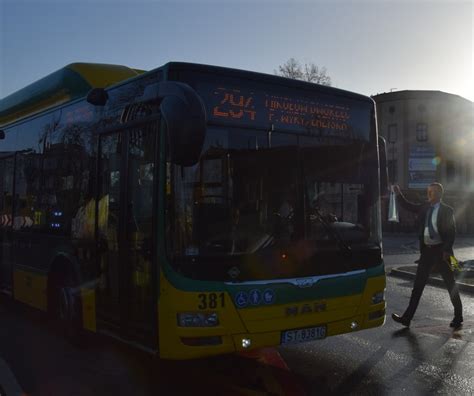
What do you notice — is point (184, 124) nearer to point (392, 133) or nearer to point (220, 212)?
point (220, 212)

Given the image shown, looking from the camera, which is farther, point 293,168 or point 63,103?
point 63,103

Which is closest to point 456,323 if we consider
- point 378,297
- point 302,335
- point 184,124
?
point 378,297

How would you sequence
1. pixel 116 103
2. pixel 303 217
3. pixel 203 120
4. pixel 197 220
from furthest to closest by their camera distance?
pixel 116 103
pixel 303 217
pixel 197 220
pixel 203 120

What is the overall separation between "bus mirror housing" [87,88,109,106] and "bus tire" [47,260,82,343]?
201 cm

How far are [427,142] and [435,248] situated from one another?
1708 inches

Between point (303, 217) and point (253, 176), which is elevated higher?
point (253, 176)

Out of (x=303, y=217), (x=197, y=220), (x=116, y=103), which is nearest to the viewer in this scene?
(x=197, y=220)

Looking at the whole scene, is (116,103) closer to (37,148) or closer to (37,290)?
(37,148)

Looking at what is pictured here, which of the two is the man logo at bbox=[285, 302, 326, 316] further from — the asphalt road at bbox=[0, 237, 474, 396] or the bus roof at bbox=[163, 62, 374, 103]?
the bus roof at bbox=[163, 62, 374, 103]

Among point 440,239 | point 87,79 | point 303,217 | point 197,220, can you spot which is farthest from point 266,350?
point 87,79

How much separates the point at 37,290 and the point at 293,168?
4249mm

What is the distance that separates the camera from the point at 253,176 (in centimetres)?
493

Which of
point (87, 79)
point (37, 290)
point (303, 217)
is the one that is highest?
point (87, 79)

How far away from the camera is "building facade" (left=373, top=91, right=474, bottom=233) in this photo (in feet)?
157
